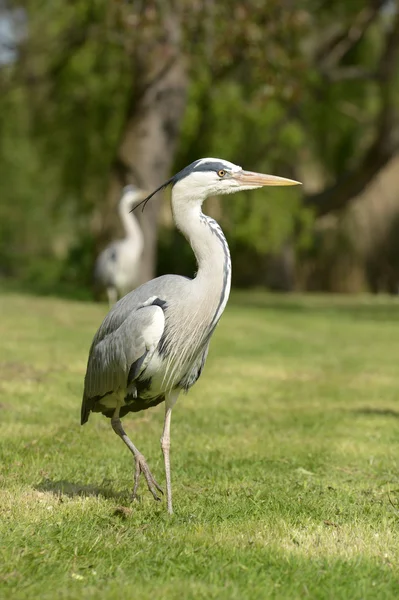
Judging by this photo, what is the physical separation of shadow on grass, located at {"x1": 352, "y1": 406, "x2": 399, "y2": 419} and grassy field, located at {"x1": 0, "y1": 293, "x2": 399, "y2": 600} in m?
0.02

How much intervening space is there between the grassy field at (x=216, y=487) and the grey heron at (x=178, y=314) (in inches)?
22.7

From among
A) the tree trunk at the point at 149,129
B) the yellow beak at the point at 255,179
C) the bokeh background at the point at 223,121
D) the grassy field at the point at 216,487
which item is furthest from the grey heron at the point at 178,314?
the tree trunk at the point at 149,129

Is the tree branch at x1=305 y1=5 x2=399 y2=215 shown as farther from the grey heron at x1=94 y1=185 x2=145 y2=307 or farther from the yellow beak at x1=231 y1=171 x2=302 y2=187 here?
the yellow beak at x1=231 y1=171 x2=302 y2=187

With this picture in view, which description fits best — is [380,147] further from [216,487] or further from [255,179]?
[255,179]

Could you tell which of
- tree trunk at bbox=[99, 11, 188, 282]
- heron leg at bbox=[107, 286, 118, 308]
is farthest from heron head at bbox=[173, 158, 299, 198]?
tree trunk at bbox=[99, 11, 188, 282]

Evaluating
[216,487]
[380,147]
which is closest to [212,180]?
[216,487]

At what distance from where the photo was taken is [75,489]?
6293mm

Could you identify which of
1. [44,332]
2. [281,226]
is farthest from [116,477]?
[281,226]

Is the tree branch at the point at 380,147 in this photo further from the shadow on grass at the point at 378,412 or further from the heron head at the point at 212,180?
the heron head at the point at 212,180

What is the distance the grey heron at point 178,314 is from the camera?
5691mm

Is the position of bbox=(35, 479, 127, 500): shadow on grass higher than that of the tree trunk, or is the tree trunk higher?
the tree trunk

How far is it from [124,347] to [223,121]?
852 inches

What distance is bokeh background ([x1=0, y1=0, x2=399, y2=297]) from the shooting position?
71.5ft

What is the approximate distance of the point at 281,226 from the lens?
2766 cm
